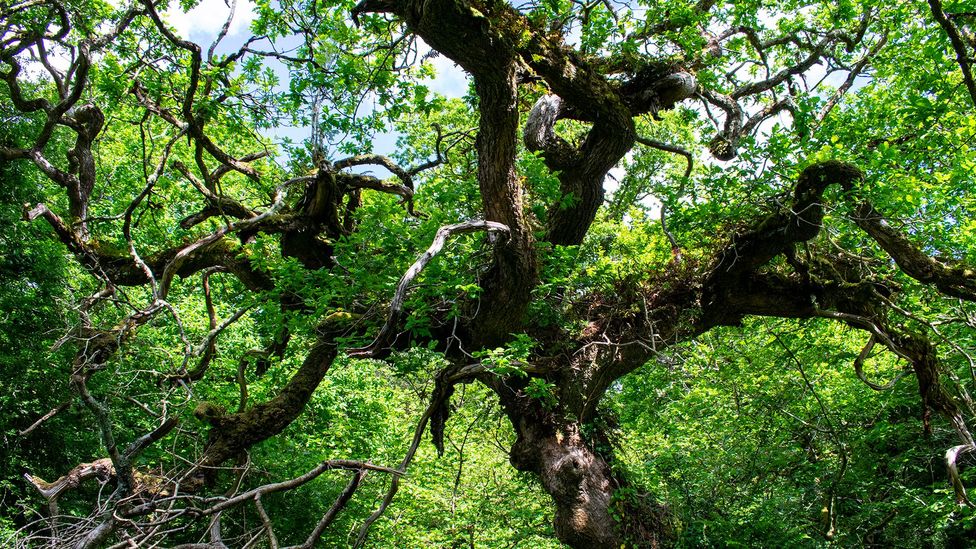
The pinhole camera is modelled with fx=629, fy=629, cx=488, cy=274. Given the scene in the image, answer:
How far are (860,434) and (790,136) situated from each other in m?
3.16

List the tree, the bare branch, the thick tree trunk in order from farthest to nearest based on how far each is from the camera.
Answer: the thick tree trunk → the tree → the bare branch

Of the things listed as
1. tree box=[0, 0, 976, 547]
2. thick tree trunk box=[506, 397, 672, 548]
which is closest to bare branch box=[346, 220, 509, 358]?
tree box=[0, 0, 976, 547]

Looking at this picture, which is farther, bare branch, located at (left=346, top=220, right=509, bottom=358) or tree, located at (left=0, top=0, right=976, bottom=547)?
tree, located at (left=0, top=0, right=976, bottom=547)

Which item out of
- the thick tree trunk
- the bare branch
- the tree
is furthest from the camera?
the thick tree trunk

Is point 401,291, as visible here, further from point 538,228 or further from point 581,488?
point 581,488

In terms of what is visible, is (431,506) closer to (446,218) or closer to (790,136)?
(446,218)

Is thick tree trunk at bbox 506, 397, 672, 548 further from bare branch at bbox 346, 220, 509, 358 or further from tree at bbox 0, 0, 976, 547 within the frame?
bare branch at bbox 346, 220, 509, 358

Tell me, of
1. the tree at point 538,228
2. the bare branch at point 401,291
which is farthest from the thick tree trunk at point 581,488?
the bare branch at point 401,291

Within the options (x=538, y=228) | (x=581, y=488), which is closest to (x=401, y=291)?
(x=538, y=228)

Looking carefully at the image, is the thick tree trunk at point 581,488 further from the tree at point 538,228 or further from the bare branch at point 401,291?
the bare branch at point 401,291

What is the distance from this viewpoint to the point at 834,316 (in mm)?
5684

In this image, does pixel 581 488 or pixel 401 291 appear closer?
pixel 401 291

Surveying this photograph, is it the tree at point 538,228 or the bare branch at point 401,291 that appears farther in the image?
the tree at point 538,228

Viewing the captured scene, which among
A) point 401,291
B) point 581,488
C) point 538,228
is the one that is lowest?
point 581,488
